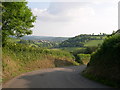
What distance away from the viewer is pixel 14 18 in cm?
2527

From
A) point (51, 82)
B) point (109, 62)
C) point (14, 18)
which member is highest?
point (14, 18)

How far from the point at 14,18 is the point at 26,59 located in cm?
1287

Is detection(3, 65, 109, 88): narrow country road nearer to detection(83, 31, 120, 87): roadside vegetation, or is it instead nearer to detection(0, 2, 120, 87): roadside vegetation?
detection(83, 31, 120, 87): roadside vegetation

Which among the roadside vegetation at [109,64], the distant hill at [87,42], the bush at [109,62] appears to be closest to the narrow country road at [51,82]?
the roadside vegetation at [109,64]

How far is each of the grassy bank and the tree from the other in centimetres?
425

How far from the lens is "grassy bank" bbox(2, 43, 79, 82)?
27.3 m

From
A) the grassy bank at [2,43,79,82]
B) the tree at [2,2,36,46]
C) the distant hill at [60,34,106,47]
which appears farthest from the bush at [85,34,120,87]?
the distant hill at [60,34,106,47]

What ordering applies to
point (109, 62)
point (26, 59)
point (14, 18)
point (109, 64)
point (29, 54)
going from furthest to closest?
point (29, 54) < point (26, 59) < point (14, 18) < point (109, 62) < point (109, 64)

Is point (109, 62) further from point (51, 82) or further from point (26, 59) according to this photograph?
point (26, 59)

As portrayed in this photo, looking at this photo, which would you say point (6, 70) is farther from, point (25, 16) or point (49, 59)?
point (49, 59)

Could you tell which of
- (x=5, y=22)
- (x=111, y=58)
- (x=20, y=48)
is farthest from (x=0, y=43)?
(x=111, y=58)

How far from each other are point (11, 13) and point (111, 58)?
15.4 m

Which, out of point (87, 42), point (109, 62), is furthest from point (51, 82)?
point (87, 42)

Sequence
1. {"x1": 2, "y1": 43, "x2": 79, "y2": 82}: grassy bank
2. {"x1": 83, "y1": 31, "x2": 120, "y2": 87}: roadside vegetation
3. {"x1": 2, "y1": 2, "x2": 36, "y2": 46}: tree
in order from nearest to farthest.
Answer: {"x1": 83, "y1": 31, "x2": 120, "y2": 87}: roadside vegetation < {"x1": 2, "y1": 2, "x2": 36, "y2": 46}: tree < {"x1": 2, "y1": 43, "x2": 79, "y2": 82}: grassy bank
